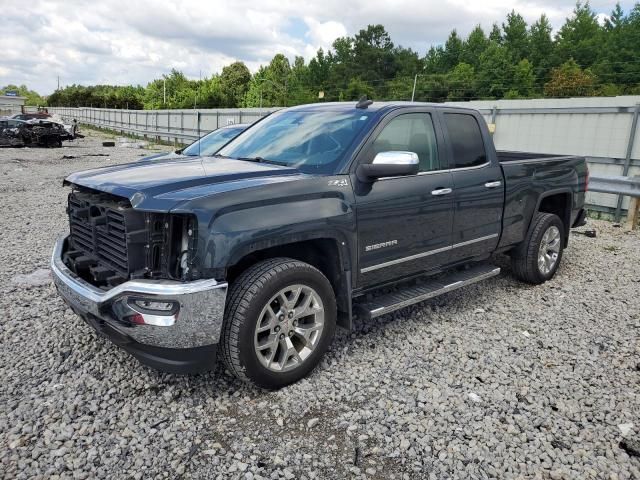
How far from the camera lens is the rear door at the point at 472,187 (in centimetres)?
450

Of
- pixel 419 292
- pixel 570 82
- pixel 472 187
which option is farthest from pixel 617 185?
pixel 570 82

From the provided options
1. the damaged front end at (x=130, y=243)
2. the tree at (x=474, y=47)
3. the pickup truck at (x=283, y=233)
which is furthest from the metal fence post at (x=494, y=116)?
the tree at (x=474, y=47)

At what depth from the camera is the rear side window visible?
15.0ft

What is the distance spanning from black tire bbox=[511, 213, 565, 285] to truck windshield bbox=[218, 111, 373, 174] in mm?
2535

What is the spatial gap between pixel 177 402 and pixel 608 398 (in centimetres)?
288

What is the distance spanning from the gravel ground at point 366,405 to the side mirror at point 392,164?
144 centimetres

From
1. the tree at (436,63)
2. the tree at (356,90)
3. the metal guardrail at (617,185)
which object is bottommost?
the metal guardrail at (617,185)

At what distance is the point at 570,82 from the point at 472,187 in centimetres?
5564

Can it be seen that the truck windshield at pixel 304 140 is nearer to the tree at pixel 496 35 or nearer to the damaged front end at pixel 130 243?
the damaged front end at pixel 130 243

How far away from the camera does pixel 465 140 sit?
4.71m

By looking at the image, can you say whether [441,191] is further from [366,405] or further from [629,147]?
[629,147]

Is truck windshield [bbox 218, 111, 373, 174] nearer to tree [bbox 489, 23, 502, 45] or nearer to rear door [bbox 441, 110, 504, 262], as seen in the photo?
rear door [bbox 441, 110, 504, 262]

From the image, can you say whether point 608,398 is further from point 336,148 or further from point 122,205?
point 122,205

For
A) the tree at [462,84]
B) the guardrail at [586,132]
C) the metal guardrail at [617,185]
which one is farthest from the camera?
the tree at [462,84]
